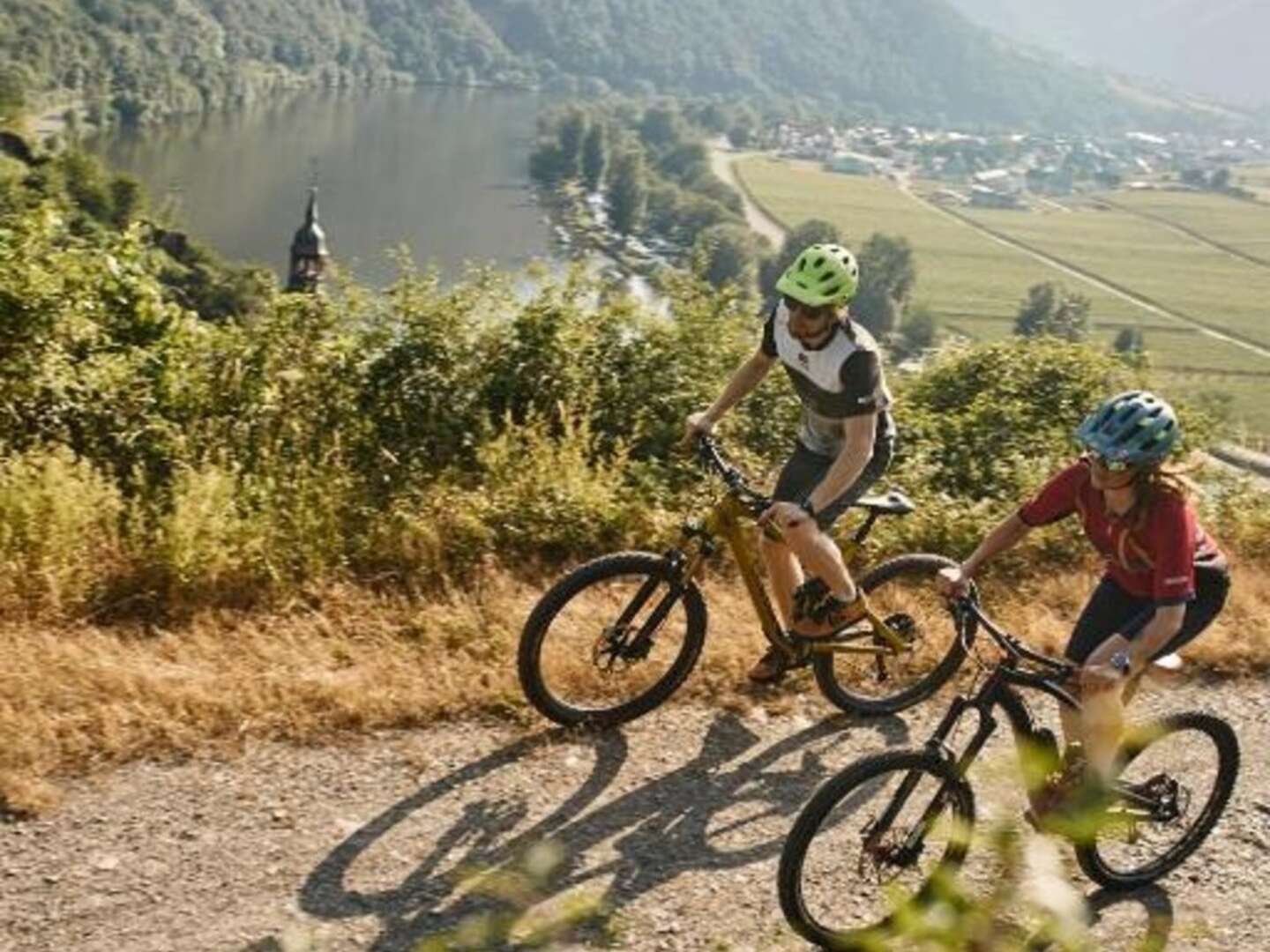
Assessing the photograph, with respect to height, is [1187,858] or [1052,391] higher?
[1052,391]

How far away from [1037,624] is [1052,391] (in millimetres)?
4508

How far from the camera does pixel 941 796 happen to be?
4.52 meters

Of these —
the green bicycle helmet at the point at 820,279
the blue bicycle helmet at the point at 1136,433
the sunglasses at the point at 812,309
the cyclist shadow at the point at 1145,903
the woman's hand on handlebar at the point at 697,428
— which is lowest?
the cyclist shadow at the point at 1145,903

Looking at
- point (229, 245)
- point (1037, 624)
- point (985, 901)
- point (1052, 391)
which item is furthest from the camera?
point (229, 245)

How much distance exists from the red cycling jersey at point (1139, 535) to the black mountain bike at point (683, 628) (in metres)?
0.99

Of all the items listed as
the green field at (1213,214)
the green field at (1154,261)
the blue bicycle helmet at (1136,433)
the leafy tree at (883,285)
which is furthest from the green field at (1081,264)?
the blue bicycle helmet at (1136,433)

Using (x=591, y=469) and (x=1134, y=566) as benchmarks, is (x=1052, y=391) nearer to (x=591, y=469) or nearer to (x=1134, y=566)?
(x=591, y=469)

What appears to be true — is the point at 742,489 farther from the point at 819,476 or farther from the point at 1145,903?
the point at 1145,903

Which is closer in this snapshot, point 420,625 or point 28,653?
point 28,653

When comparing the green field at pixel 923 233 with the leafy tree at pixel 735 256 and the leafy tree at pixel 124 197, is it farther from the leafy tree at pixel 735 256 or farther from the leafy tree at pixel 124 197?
the leafy tree at pixel 124 197

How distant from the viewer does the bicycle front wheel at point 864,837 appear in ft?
14.5

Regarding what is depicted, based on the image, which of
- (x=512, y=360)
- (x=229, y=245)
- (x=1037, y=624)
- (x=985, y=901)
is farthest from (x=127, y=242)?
(x=229, y=245)

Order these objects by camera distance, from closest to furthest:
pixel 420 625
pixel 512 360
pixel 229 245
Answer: pixel 420 625 < pixel 512 360 < pixel 229 245

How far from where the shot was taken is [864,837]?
4.65 metres
